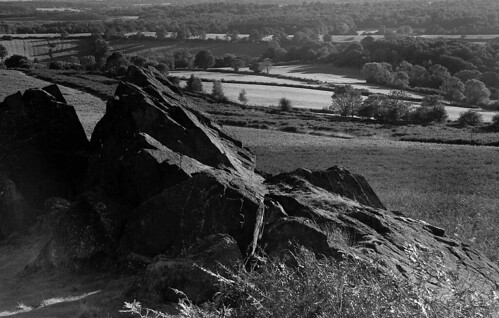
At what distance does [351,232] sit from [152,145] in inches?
222

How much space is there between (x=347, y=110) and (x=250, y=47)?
10047 cm

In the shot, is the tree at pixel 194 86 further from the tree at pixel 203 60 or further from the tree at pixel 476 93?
the tree at pixel 476 93

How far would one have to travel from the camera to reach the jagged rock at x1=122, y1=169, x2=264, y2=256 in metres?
11.5

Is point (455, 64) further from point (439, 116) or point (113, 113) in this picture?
point (113, 113)

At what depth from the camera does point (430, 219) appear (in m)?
20.4

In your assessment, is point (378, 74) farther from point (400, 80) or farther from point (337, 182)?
point (337, 182)

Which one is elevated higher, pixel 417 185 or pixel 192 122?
pixel 192 122

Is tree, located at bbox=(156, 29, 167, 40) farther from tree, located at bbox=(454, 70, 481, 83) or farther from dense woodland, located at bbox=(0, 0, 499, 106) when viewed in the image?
A: tree, located at bbox=(454, 70, 481, 83)

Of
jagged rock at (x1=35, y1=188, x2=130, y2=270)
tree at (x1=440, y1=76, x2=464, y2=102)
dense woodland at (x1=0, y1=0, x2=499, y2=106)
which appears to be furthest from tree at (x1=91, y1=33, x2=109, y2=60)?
jagged rock at (x1=35, y1=188, x2=130, y2=270)

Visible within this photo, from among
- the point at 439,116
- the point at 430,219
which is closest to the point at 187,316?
the point at 430,219

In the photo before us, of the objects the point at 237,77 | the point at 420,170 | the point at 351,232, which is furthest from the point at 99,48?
the point at 351,232

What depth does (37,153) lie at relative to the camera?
1675 centimetres

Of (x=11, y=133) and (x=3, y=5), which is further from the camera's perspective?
(x=3, y=5)

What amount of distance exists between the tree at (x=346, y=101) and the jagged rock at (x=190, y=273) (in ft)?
241
